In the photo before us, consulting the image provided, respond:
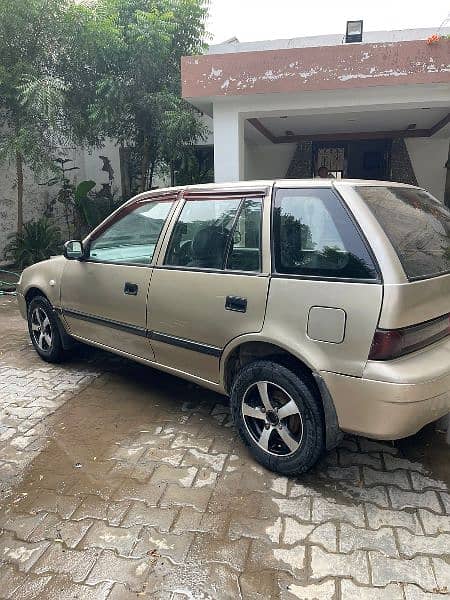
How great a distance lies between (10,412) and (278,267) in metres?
2.41

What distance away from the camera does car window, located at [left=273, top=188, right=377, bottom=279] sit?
230cm

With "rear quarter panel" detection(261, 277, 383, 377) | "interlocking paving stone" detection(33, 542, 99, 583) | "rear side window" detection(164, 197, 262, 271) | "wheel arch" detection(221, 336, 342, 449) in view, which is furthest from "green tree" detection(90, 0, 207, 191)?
"interlocking paving stone" detection(33, 542, 99, 583)

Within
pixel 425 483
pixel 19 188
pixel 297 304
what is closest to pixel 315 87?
pixel 297 304

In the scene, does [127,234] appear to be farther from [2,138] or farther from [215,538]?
[2,138]

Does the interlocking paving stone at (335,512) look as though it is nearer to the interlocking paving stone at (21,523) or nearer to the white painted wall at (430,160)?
the interlocking paving stone at (21,523)

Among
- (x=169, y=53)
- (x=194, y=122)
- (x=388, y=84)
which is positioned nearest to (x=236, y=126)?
(x=388, y=84)

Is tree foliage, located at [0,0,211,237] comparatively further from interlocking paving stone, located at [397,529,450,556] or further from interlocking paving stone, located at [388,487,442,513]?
interlocking paving stone, located at [397,529,450,556]

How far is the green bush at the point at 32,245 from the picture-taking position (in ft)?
30.9

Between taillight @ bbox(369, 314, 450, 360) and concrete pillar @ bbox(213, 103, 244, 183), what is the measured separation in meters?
4.60

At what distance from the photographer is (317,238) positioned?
97.3 inches

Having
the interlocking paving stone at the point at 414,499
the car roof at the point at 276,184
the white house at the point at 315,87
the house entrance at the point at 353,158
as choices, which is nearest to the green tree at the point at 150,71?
the white house at the point at 315,87

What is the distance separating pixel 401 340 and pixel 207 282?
1.23 metres

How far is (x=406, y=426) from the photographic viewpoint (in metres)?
2.24

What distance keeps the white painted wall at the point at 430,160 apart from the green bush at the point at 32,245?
8.57 metres
